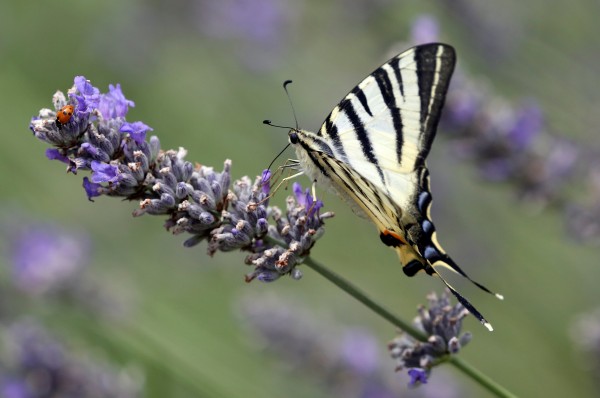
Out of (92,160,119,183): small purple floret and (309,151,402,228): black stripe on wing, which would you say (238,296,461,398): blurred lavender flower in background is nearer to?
(309,151,402,228): black stripe on wing

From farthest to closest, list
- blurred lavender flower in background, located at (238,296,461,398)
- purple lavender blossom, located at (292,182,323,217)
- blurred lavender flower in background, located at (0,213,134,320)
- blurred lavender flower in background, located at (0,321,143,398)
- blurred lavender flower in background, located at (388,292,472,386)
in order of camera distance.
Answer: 1. blurred lavender flower in background, located at (0,213,134,320)
2. blurred lavender flower in background, located at (238,296,461,398)
3. blurred lavender flower in background, located at (0,321,143,398)
4. purple lavender blossom, located at (292,182,323,217)
5. blurred lavender flower in background, located at (388,292,472,386)

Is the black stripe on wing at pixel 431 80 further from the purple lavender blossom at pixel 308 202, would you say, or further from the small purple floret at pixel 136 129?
the small purple floret at pixel 136 129

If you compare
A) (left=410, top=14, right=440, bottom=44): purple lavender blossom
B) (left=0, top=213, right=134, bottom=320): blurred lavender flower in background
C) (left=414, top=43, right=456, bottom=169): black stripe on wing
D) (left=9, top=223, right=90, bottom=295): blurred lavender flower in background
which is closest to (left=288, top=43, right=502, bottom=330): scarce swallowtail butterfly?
(left=414, top=43, right=456, bottom=169): black stripe on wing

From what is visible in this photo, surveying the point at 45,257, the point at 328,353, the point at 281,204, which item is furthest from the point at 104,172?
the point at 281,204

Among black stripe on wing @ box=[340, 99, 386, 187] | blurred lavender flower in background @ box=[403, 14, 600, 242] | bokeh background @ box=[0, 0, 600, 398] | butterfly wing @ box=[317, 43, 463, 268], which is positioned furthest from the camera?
bokeh background @ box=[0, 0, 600, 398]

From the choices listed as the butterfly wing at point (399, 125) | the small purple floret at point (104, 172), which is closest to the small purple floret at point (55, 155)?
the small purple floret at point (104, 172)

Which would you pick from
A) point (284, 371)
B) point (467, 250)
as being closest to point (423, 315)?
point (284, 371)
